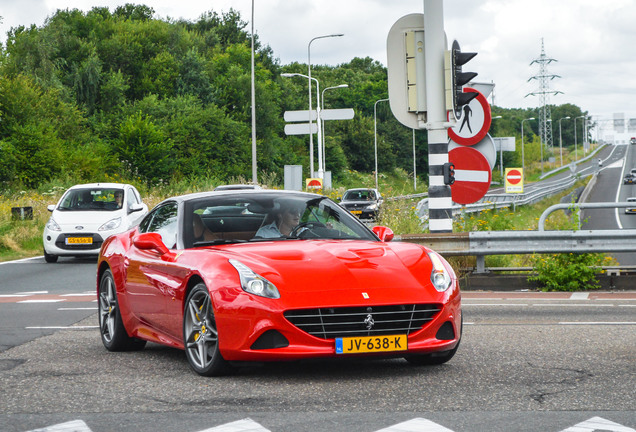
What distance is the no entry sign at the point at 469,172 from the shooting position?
14.0m

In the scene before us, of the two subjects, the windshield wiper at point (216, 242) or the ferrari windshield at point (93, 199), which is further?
the ferrari windshield at point (93, 199)

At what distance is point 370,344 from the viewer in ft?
21.0

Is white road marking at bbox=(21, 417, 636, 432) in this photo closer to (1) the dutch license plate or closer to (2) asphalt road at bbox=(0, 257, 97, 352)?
(1) the dutch license plate

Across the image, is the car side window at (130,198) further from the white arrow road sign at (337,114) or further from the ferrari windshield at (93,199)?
the white arrow road sign at (337,114)

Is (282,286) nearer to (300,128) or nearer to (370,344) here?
(370,344)

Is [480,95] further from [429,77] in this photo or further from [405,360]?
[405,360]

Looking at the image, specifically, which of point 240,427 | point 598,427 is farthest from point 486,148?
point 240,427

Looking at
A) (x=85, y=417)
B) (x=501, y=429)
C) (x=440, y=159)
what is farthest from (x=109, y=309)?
(x=440, y=159)

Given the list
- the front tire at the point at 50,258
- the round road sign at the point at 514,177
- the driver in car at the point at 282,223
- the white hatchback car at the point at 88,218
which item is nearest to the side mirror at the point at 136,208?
the white hatchback car at the point at 88,218

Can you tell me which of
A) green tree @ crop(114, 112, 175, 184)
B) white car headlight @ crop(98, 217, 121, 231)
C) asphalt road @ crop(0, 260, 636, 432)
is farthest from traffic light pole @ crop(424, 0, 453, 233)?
green tree @ crop(114, 112, 175, 184)

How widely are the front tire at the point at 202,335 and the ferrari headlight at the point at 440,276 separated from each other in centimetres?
146

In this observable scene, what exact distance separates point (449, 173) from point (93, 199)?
10.6 metres

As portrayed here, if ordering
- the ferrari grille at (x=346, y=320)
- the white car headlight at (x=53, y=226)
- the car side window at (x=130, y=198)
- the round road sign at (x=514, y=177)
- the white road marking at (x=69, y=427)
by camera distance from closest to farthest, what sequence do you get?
the white road marking at (x=69, y=427) → the ferrari grille at (x=346, y=320) → the white car headlight at (x=53, y=226) → the car side window at (x=130, y=198) → the round road sign at (x=514, y=177)

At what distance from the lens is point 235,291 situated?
6.42m
